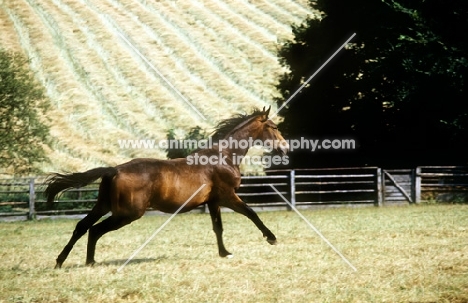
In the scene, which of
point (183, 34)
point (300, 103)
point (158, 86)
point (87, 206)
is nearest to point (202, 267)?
point (87, 206)

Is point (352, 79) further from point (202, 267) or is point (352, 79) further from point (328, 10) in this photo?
point (202, 267)

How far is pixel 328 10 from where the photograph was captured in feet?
83.9

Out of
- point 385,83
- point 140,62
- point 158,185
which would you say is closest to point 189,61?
point 140,62

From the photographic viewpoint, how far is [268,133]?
10664mm

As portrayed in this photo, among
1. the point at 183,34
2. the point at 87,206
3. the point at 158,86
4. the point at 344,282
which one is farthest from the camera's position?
the point at 183,34

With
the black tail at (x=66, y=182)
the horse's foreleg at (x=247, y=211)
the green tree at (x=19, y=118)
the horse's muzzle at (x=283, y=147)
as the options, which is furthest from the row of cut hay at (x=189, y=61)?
the black tail at (x=66, y=182)

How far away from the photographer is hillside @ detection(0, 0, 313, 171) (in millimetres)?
37469

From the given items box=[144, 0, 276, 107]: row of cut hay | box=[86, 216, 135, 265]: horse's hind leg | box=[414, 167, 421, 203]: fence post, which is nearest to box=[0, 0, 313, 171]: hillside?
box=[144, 0, 276, 107]: row of cut hay

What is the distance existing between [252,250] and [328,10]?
1777cm

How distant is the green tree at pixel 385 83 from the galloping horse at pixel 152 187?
1458 cm

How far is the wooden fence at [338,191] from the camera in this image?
2123 centimetres

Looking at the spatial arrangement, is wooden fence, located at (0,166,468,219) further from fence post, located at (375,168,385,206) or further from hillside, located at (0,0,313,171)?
hillside, located at (0,0,313,171)

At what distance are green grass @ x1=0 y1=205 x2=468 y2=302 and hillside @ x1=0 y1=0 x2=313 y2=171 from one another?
2145 cm

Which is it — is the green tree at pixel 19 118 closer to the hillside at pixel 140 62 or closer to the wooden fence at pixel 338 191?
the wooden fence at pixel 338 191
